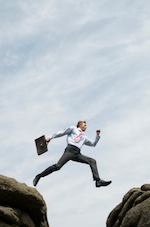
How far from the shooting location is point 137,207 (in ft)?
69.9

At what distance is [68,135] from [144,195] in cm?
527

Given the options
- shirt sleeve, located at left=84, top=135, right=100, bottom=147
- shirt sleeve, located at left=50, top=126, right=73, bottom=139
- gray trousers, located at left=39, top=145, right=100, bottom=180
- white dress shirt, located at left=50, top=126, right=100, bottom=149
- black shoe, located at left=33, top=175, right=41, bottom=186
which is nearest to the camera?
gray trousers, located at left=39, top=145, right=100, bottom=180

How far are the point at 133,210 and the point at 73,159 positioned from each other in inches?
177

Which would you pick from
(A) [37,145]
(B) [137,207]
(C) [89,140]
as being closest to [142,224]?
(B) [137,207]

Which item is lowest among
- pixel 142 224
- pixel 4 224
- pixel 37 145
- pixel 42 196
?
pixel 142 224

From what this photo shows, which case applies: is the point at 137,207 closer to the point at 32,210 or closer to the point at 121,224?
the point at 121,224

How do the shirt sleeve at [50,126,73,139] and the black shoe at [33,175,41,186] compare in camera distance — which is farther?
the black shoe at [33,175,41,186]

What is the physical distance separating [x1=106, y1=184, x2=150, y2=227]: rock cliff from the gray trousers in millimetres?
3101

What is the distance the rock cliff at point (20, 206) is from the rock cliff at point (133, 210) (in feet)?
13.2

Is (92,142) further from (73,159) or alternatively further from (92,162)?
(73,159)

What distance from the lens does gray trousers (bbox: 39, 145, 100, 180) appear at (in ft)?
62.7

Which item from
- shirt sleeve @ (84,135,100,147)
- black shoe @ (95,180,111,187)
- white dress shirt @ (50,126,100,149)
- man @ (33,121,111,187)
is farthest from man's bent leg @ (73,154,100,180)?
shirt sleeve @ (84,135,100,147)

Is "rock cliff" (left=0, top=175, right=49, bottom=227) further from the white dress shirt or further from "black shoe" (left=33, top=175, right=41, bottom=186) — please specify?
the white dress shirt

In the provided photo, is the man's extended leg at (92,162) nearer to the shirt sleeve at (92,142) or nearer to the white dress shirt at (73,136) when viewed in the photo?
the white dress shirt at (73,136)
